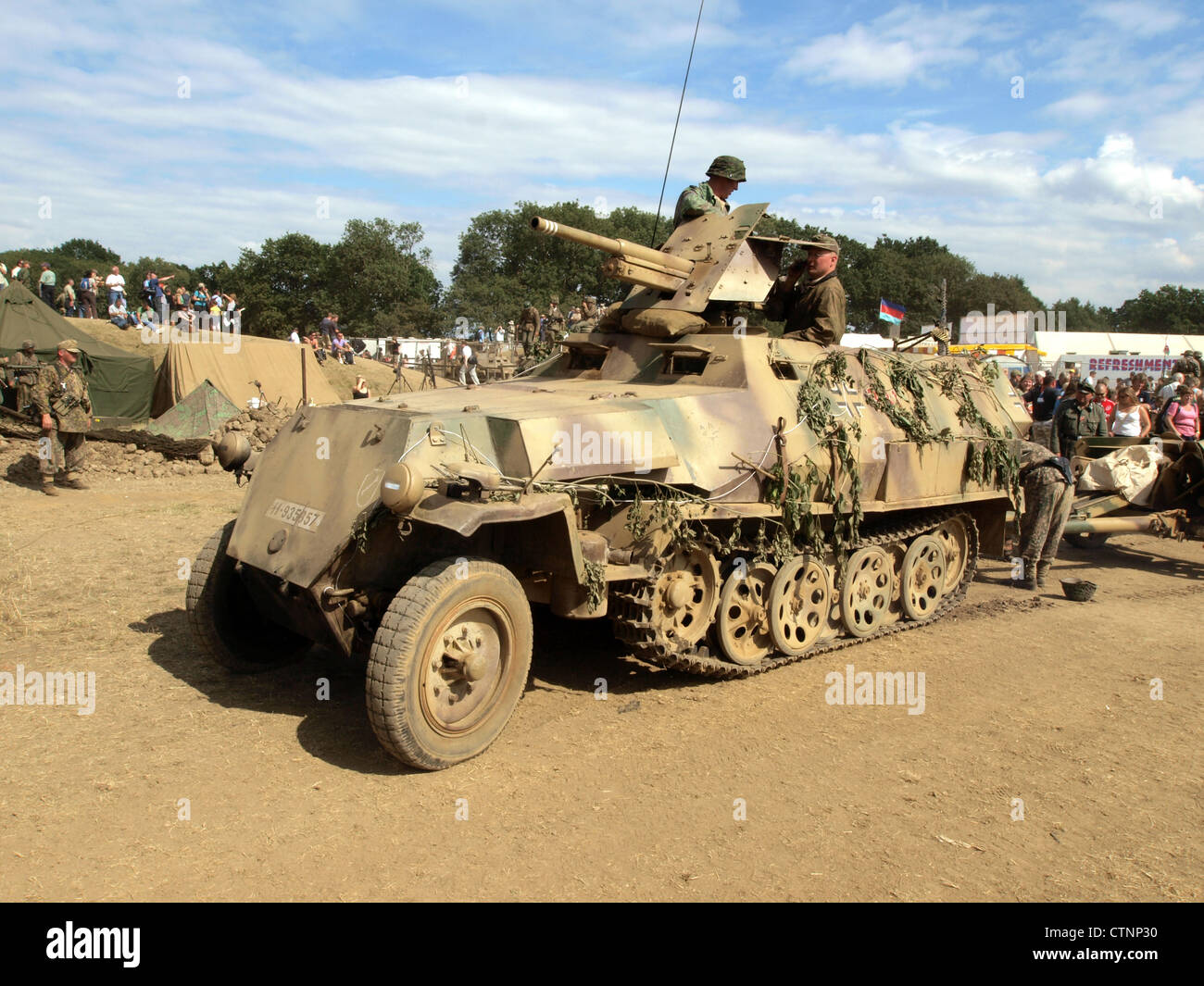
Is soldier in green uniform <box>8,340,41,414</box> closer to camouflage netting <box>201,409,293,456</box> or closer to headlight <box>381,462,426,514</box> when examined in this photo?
camouflage netting <box>201,409,293,456</box>

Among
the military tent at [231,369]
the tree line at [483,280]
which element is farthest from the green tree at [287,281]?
the military tent at [231,369]

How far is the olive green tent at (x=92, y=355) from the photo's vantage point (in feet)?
58.7

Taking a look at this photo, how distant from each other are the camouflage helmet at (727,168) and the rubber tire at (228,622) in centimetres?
577

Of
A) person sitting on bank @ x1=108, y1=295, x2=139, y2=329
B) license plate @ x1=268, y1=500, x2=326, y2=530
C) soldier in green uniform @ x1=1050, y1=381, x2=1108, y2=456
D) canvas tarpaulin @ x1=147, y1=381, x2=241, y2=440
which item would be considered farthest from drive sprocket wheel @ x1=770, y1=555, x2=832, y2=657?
person sitting on bank @ x1=108, y1=295, x2=139, y2=329

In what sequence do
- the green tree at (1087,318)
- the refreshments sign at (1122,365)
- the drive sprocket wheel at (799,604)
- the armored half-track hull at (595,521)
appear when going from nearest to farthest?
the armored half-track hull at (595,521)
the drive sprocket wheel at (799,604)
the refreshments sign at (1122,365)
the green tree at (1087,318)

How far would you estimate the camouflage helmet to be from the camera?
9477 mm

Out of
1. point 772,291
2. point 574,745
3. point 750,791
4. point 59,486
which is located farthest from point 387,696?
point 59,486

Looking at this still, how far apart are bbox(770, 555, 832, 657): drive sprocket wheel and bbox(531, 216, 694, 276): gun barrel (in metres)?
2.74

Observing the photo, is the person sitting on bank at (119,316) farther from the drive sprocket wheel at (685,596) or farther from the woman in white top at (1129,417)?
the woman in white top at (1129,417)

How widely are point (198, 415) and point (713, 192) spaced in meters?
12.7

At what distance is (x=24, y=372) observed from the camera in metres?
16.6

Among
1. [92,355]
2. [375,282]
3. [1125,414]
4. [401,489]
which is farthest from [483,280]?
[401,489]

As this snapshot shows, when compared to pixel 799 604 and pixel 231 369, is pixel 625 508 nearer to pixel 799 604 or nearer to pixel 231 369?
pixel 799 604
